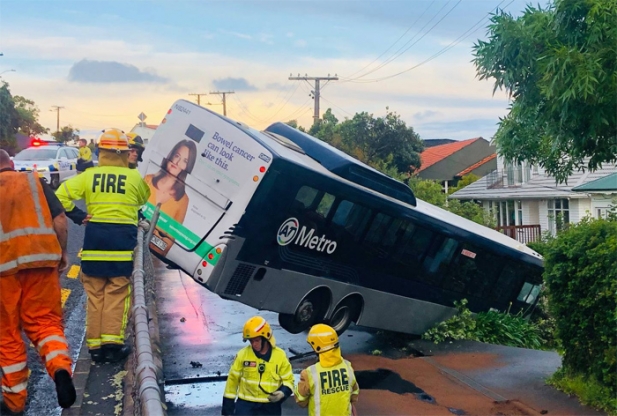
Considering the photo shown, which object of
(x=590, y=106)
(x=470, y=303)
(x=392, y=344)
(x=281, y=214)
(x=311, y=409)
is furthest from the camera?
(x=470, y=303)

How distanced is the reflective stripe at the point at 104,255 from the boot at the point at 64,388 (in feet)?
5.52

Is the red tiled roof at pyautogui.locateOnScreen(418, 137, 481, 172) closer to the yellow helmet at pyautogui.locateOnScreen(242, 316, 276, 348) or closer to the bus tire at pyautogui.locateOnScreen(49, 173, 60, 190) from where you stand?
the bus tire at pyautogui.locateOnScreen(49, 173, 60, 190)

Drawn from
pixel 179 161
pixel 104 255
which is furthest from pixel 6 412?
pixel 179 161

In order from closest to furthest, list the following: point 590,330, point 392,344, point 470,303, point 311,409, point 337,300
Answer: point 311,409 < point 590,330 < point 337,300 < point 392,344 < point 470,303

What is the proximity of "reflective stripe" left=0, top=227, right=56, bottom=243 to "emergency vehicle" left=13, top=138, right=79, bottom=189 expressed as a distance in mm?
17711

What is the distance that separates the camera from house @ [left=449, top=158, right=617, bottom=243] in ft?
90.3

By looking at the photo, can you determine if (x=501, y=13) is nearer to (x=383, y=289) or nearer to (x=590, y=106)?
(x=590, y=106)

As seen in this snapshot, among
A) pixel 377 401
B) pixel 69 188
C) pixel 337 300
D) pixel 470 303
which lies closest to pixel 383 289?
pixel 337 300

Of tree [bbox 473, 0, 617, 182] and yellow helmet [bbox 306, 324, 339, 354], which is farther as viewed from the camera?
tree [bbox 473, 0, 617, 182]

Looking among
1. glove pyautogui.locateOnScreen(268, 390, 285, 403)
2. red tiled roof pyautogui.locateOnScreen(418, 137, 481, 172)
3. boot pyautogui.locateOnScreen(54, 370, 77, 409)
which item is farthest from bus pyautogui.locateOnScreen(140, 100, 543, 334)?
red tiled roof pyautogui.locateOnScreen(418, 137, 481, 172)

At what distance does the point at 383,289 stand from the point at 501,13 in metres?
4.60

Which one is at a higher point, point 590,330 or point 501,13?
point 501,13

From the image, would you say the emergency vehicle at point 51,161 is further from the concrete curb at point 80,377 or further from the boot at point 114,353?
the boot at point 114,353

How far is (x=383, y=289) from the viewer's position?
11.4 metres
